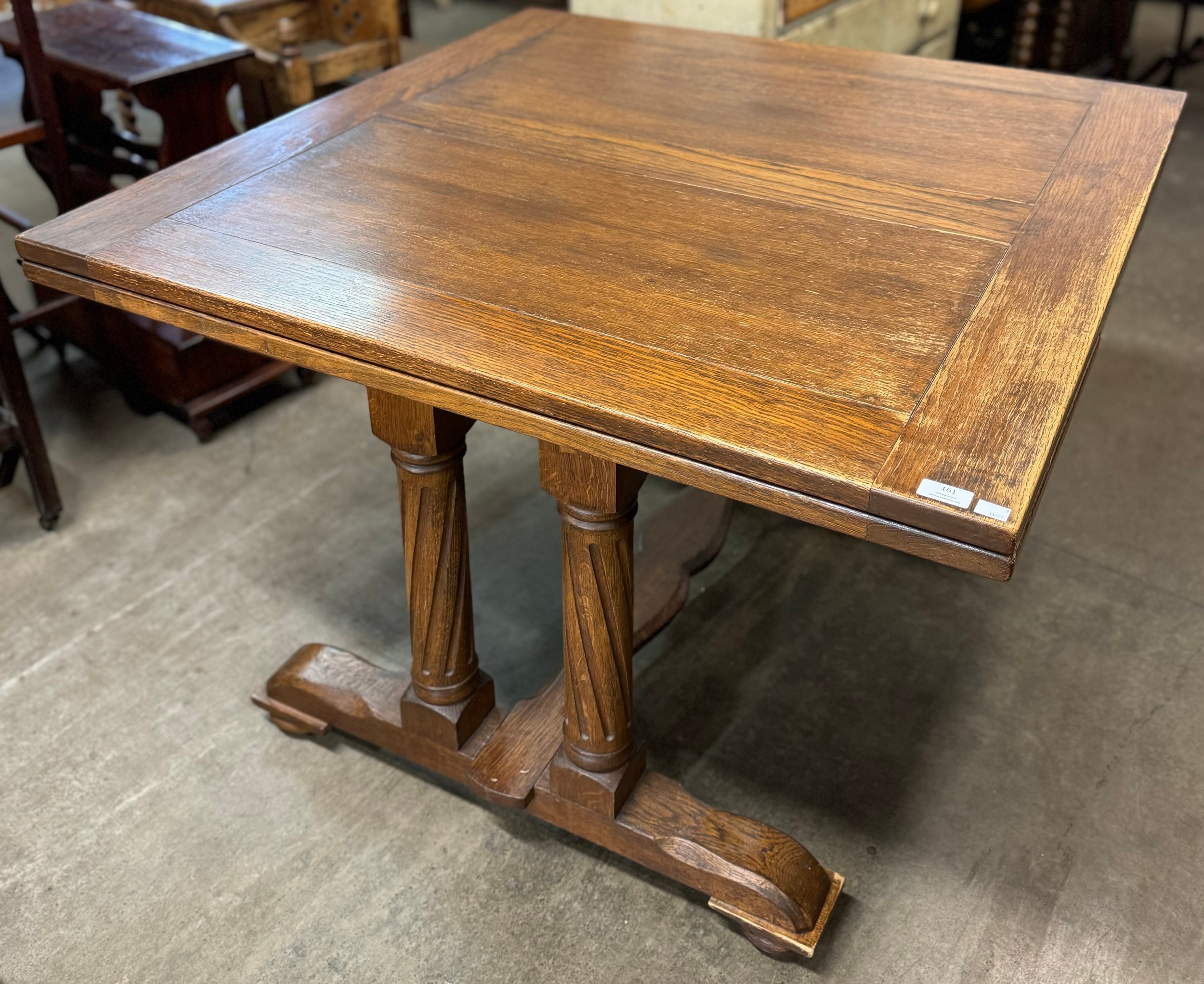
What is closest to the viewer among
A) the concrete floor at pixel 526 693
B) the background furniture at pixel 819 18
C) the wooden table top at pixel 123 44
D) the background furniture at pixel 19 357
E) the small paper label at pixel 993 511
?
the small paper label at pixel 993 511

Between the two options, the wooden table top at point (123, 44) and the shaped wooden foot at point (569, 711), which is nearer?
the shaped wooden foot at point (569, 711)

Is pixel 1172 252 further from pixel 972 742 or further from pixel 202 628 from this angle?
pixel 202 628

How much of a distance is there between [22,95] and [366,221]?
4.38ft

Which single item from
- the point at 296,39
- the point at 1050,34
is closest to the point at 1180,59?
the point at 1050,34

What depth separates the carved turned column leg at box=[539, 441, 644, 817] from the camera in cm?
123

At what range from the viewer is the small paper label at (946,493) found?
896 mm

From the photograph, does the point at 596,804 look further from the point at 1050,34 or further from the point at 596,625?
the point at 1050,34

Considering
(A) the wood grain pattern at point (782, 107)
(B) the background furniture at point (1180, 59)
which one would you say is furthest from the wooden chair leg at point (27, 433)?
(B) the background furniture at point (1180, 59)

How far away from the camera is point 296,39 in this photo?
2.83m

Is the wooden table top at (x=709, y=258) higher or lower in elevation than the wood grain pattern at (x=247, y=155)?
lower

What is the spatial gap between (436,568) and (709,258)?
0.54 meters

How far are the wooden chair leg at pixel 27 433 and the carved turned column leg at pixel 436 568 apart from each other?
967mm

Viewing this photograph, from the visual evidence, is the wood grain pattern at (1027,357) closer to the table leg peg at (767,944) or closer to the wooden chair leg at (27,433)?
the table leg peg at (767,944)

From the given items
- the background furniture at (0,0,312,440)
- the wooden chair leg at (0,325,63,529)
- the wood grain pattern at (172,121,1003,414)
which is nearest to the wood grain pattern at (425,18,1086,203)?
the wood grain pattern at (172,121,1003,414)
